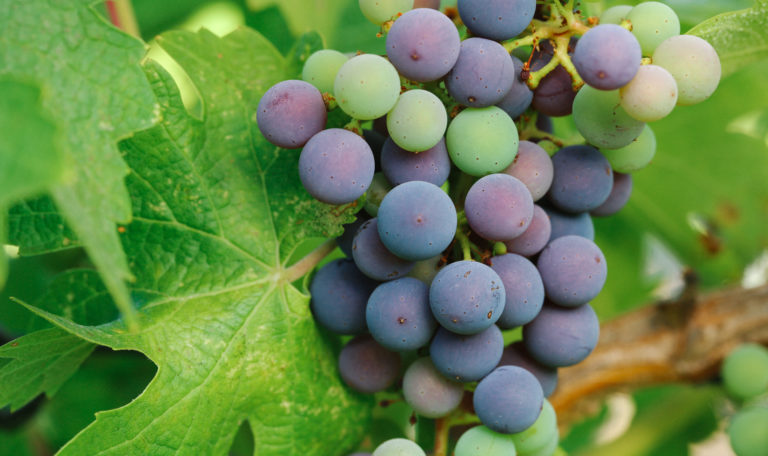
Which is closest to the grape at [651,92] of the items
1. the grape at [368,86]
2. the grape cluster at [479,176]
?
the grape cluster at [479,176]

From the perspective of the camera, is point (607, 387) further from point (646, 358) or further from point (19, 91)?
point (19, 91)

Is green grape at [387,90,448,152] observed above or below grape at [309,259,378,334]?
above

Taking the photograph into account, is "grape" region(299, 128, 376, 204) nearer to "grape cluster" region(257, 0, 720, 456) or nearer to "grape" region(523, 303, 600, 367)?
"grape cluster" region(257, 0, 720, 456)

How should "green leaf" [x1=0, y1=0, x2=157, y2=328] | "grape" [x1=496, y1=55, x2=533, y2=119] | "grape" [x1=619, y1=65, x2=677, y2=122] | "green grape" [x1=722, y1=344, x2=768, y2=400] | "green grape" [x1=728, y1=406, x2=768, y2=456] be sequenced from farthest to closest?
"green grape" [x1=722, y1=344, x2=768, y2=400] < "green grape" [x1=728, y1=406, x2=768, y2=456] < "grape" [x1=496, y1=55, x2=533, y2=119] < "grape" [x1=619, y1=65, x2=677, y2=122] < "green leaf" [x1=0, y1=0, x2=157, y2=328]

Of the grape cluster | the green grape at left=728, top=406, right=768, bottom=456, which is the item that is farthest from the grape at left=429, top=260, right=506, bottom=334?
the green grape at left=728, top=406, right=768, bottom=456

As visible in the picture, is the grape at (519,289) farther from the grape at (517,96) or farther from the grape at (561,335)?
the grape at (517,96)

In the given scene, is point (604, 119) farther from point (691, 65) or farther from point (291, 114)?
point (291, 114)

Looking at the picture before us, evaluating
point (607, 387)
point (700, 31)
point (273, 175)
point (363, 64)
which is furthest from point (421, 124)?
point (607, 387)

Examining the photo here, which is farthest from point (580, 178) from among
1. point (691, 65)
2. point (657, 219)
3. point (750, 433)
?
point (657, 219)
